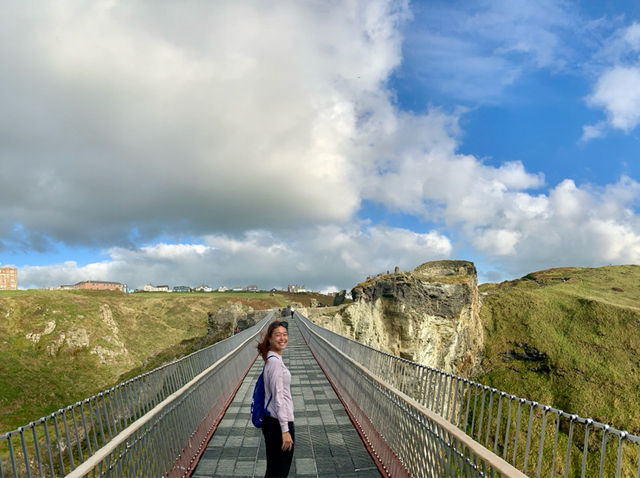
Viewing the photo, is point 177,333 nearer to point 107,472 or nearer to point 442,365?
point 442,365

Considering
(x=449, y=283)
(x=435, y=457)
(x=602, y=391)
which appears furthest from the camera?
(x=602, y=391)

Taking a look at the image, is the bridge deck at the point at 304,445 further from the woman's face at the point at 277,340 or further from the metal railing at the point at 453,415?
the woman's face at the point at 277,340

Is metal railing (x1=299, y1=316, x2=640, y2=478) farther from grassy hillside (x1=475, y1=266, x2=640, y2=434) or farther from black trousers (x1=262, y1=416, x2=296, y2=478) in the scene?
grassy hillside (x1=475, y1=266, x2=640, y2=434)

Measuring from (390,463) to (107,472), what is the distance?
3725mm

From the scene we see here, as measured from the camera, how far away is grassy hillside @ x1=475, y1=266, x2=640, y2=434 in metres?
62.5

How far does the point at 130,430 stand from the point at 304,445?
371cm

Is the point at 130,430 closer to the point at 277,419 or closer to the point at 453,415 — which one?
the point at 277,419

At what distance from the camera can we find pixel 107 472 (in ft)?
11.5

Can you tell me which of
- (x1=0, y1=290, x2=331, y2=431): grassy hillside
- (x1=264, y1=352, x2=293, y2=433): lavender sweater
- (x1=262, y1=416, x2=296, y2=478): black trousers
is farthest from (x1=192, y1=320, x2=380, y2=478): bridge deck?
(x1=0, y1=290, x2=331, y2=431): grassy hillside

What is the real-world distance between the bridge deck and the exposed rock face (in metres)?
31.0

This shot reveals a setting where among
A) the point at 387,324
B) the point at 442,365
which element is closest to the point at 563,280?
the point at 442,365

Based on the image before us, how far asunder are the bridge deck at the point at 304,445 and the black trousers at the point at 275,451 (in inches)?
74.3

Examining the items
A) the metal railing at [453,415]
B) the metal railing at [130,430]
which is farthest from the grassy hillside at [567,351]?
the metal railing at [130,430]

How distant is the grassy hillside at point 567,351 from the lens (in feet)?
205
